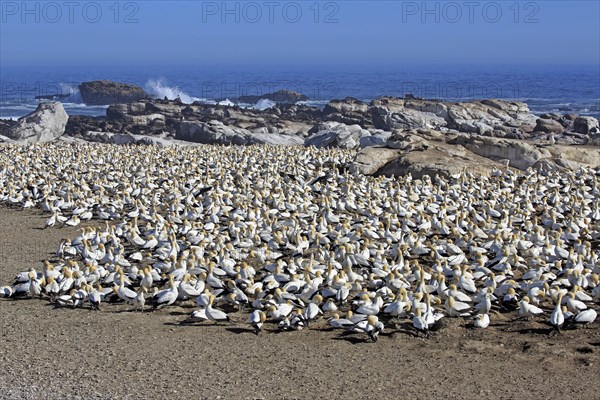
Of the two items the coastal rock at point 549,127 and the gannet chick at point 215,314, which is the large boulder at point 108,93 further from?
the gannet chick at point 215,314

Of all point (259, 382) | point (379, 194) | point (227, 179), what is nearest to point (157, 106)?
point (227, 179)

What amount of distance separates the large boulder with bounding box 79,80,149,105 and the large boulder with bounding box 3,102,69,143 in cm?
3528

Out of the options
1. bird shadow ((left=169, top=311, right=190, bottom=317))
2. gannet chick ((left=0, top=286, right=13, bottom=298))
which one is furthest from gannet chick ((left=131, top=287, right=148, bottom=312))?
gannet chick ((left=0, top=286, right=13, bottom=298))

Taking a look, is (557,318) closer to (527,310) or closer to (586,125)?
(527,310)

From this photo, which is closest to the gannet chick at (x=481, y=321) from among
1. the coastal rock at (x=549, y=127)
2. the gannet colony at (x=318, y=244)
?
the gannet colony at (x=318, y=244)

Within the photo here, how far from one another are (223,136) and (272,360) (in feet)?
93.8

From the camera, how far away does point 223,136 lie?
124 feet

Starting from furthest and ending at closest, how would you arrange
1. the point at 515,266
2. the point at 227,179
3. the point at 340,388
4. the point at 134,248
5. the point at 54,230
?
the point at 227,179, the point at 54,230, the point at 134,248, the point at 515,266, the point at 340,388

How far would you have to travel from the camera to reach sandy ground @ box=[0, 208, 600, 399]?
9016 mm

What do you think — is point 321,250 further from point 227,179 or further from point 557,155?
point 557,155

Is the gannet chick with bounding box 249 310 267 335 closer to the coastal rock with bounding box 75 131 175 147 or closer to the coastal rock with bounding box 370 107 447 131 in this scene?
the coastal rock with bounding box 75 131 175 147

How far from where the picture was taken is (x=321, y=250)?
45.7 feet

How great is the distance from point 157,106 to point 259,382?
154ft

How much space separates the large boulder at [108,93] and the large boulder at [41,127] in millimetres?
35279
